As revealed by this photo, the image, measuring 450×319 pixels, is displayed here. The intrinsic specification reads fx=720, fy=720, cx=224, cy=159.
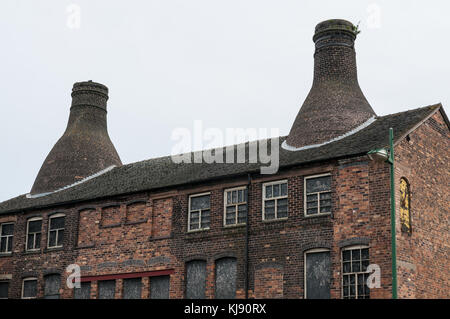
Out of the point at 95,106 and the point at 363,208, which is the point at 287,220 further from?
the point at 95,106

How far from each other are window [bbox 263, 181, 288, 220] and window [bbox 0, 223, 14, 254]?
13.8 metres

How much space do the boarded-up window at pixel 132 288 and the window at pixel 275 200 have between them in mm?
6173

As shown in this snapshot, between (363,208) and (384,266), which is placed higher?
(363,208)

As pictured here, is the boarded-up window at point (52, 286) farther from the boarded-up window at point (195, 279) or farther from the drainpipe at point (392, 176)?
the drainpipe at point (392, 176)

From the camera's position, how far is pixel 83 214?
31484 millimetres

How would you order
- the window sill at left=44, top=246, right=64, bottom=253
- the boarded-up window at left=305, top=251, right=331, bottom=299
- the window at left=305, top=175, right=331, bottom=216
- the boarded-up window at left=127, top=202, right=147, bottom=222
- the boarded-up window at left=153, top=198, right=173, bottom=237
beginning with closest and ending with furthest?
the boarded-up window at left=305, top=251, right=331, bottom=299
the window at left=305, top=175, right=331, bottom=216
the boarded-up window at left=153, top=198, right=173, bottom=237
the boarded-up window at left=127, top=202, right=147, bottom=222
the window sill at left=44, top=246, right=64, bottom=253

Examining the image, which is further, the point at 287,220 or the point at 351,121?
the point at 351,121

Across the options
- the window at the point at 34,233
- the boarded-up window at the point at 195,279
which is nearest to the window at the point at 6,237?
the window at the point at 34,233

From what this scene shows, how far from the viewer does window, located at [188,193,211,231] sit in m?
27.7

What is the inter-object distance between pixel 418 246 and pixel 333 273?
3.08 m

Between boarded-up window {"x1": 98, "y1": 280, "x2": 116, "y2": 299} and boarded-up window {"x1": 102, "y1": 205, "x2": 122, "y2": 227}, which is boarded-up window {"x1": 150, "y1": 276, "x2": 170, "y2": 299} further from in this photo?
boarded-up window {"x1": 102, "y1": 205, "x2": 122, "y2": 227}

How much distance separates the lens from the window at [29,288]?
31619 millimetres

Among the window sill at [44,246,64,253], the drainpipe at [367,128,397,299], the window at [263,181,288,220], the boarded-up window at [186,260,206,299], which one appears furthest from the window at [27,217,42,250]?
the drainpipe at [367,128,397,299]
